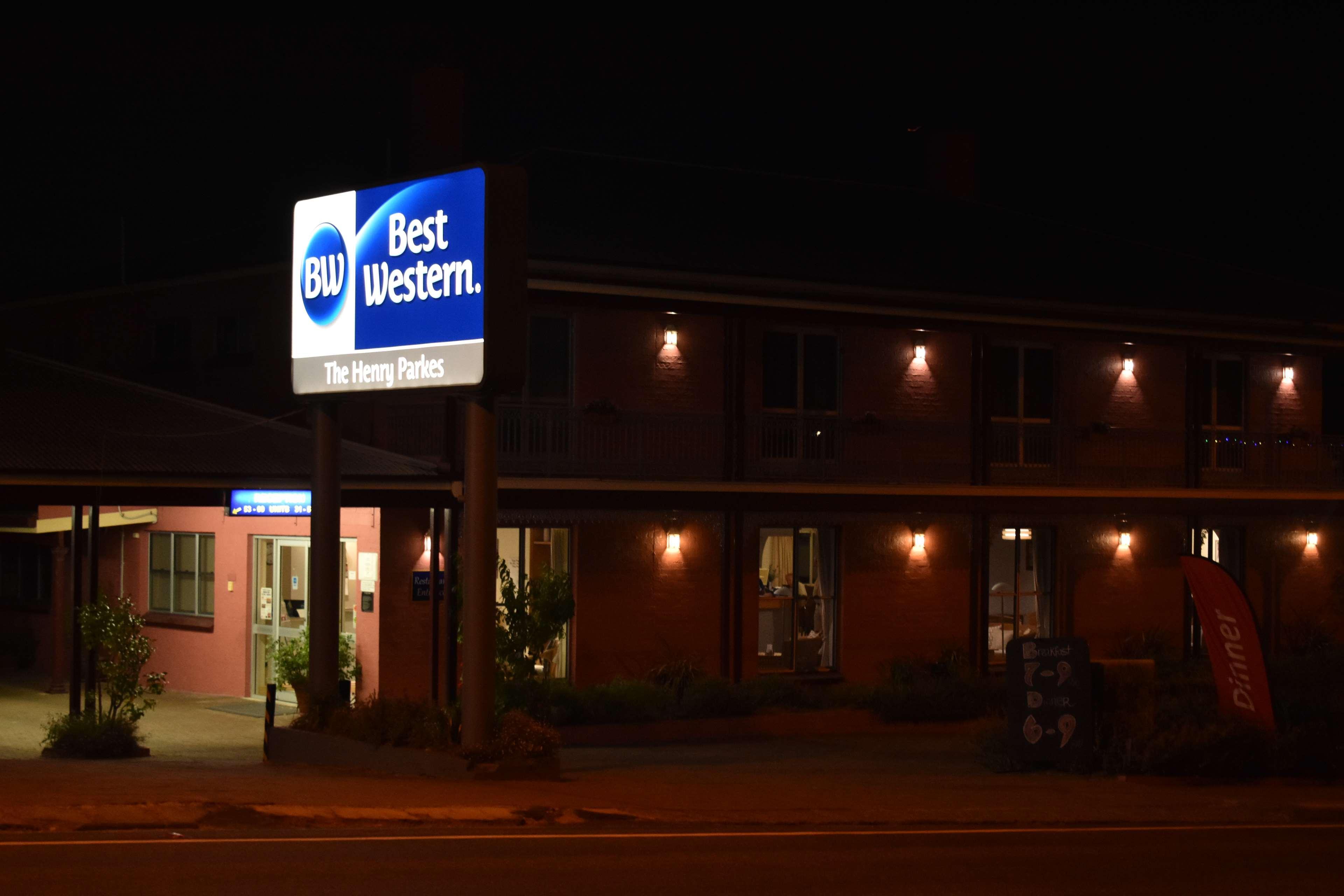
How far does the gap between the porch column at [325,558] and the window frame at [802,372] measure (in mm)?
9119

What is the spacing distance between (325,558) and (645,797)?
4.55m

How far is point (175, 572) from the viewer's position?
23328 mm

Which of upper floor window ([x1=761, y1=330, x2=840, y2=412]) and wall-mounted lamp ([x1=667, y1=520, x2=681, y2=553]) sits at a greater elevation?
upper floor window ([x1=761, y1=330, x2=840, y2=412])

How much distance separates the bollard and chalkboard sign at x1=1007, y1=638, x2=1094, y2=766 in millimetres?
7661

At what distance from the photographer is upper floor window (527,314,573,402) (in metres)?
21.9

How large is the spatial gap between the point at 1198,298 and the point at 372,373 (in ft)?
57.9

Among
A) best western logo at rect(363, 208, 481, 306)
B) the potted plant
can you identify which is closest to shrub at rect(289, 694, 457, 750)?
the potted plant

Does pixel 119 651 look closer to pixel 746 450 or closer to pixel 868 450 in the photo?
pixel 746 450

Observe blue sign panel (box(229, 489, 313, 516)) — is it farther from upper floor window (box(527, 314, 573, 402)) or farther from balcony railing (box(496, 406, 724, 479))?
upper floor window (box(527, 314, 573, 402))

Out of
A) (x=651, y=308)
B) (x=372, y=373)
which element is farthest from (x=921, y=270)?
(x=372, y=373)

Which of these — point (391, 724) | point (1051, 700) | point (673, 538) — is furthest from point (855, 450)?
point (391, 724)

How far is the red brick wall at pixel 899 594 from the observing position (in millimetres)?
24016

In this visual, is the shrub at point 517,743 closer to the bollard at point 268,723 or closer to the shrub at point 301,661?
the bollard at point 268,723

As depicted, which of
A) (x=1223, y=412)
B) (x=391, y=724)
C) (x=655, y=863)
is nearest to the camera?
(x=655, y=863)
